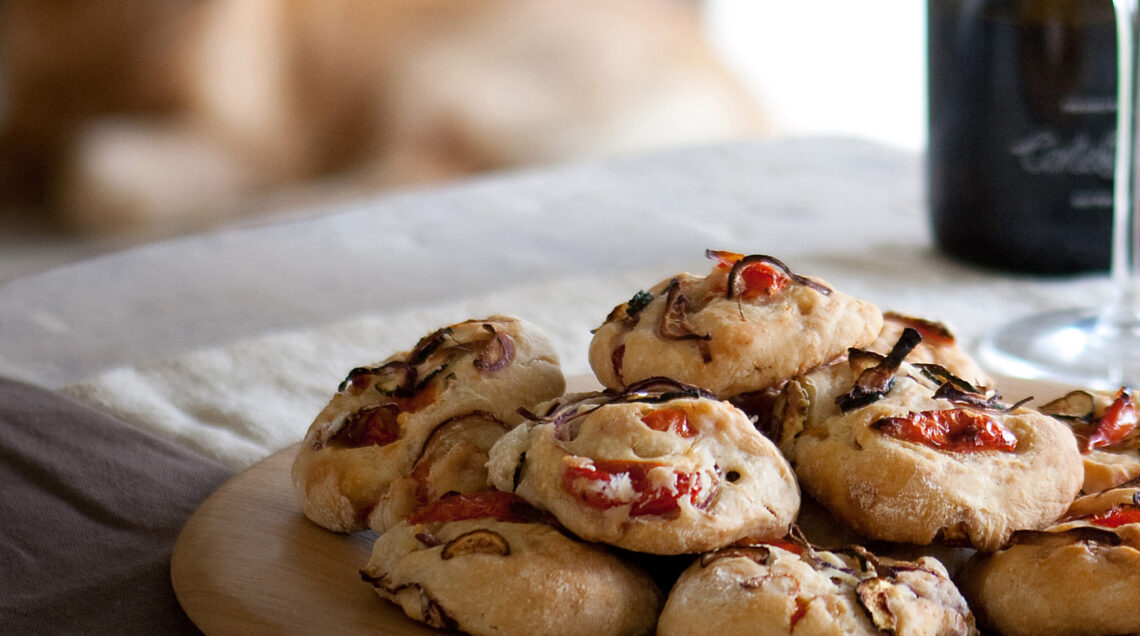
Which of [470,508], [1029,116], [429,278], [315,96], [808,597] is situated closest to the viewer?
[808,597]

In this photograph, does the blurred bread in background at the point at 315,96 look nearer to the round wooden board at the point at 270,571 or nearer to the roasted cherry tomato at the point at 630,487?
the round wooden board at the point at 270,571

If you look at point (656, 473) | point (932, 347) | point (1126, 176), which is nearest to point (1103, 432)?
point (932, 347)

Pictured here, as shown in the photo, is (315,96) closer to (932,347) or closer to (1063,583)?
(932,347)

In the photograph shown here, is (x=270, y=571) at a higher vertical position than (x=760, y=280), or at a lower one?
lower

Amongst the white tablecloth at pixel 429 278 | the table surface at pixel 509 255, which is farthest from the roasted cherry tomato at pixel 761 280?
the table surface at pixel 509 255

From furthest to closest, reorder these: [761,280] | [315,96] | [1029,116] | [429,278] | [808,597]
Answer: [315,96] → [429,278] → [1029,116] → [761,280] → [808,597]

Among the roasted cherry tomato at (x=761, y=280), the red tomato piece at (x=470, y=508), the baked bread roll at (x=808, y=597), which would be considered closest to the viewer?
the baked bread roll at (x=808, y=597)
